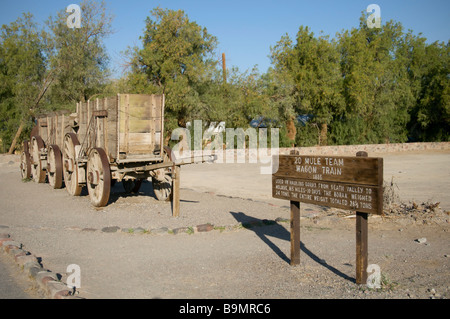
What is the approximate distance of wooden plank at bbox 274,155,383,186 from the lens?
500 cm

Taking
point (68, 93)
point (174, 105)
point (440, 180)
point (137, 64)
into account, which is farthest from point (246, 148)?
point (440, 180)

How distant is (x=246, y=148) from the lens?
89.3ft

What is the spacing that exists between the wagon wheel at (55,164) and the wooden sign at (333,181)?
8.25m

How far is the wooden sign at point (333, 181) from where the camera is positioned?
498 cm

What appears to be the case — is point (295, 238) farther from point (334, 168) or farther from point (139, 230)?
point (139, 230)

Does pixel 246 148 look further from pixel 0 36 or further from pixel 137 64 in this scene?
pixel 0 36

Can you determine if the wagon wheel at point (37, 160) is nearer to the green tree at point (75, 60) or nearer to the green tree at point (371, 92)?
the green tree at point (75, 60)

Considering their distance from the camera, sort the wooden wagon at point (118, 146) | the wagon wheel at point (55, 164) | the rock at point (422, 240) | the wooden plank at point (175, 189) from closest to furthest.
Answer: the rock at point (422, 240) → the wooden plank at point (175, 189) → the wooden wagon at point (118, 146) → the wagon wheel at point (55, 164)

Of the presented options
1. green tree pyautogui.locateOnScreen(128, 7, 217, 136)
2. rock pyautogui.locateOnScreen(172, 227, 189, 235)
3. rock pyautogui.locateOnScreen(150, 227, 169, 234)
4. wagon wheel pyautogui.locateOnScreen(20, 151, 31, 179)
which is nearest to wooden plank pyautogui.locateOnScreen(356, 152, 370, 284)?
rock pyautogui.locateOnScreen(172, 227, 189, 235)

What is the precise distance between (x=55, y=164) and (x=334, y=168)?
30.9 feet

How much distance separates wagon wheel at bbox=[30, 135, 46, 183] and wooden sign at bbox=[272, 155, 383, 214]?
10368mm

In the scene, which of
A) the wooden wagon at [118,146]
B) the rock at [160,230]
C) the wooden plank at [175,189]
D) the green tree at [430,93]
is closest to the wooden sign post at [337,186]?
the rock at [160,230]

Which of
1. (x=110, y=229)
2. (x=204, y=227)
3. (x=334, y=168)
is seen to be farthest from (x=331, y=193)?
(x=110, y=229)

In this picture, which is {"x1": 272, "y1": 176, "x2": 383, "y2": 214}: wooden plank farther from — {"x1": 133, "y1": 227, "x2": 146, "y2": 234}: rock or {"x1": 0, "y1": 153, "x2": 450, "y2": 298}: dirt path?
{"x1": 133, "y1": 227, "x2": 146, "y2": 234}: rock
